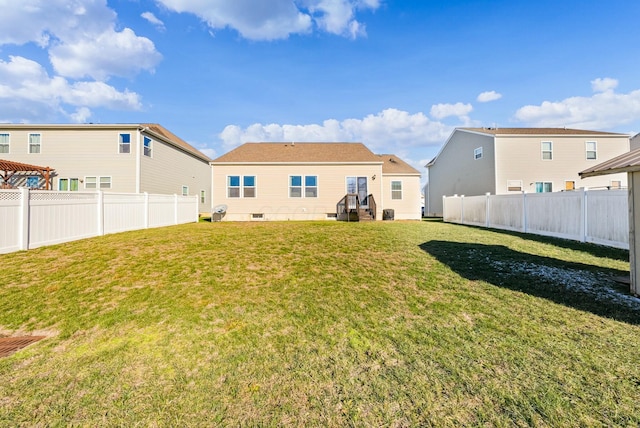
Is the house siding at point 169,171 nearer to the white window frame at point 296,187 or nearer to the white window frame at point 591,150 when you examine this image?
the white window frame at point 296,187

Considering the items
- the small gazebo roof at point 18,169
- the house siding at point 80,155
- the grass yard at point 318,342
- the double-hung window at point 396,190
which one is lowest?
the grass yard at point 318,342

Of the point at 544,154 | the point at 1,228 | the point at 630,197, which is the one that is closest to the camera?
the point at 630,197

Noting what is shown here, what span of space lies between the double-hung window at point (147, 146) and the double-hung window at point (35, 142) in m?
6.29

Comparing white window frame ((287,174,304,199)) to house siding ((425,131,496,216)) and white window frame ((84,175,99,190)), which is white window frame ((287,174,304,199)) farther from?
house siding ((425,131,496,216))

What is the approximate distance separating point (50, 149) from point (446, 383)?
78.8 feet

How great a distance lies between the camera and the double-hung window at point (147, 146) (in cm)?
1743

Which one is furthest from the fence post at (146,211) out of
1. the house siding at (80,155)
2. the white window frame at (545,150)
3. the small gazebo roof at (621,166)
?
the white window frame at (545,150)

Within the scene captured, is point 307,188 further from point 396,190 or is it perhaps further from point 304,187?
point 396,190

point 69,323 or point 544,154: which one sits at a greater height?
point 544,154

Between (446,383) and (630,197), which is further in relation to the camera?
(630,197)

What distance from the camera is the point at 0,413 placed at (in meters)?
2.13

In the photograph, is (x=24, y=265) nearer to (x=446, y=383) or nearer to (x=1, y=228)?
(x=1, y=228)

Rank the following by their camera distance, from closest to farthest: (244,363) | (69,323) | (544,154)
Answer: (244,363) < (69,323) < (544,154)

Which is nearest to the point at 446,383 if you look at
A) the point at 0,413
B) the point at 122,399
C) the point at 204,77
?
the point at 122,399
